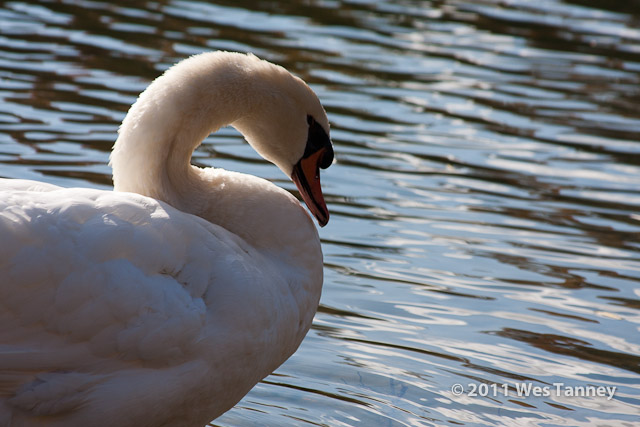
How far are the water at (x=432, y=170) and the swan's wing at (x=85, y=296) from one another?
3.43ft

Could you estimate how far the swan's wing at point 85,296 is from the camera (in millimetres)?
3291

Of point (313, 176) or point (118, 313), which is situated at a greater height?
point (313, 176)

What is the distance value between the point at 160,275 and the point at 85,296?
27 cm

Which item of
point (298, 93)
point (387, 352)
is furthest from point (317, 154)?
point (387, 352)

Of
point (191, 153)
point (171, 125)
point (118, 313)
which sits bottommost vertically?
point (118, 313)

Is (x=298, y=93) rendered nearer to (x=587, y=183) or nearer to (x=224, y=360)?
(x=224, y=360)

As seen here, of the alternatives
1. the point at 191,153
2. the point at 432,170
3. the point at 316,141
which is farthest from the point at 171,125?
the point at 432,170

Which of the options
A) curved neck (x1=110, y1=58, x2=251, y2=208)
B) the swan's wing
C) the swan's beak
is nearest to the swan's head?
the swan's beak

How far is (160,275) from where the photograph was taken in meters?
3.51

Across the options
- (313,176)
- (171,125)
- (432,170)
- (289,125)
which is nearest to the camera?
(171,125)

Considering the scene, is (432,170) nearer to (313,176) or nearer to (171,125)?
(313,176)

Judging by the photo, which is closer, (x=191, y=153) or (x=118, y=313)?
(x=118, y=313)

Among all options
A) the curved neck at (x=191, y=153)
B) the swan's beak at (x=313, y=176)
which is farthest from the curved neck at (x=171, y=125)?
the swan's beak at (x=313, y=176)

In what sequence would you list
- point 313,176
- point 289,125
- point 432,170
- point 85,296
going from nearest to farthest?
point 85,296
point 289,125
point 313,176
point 432,170
